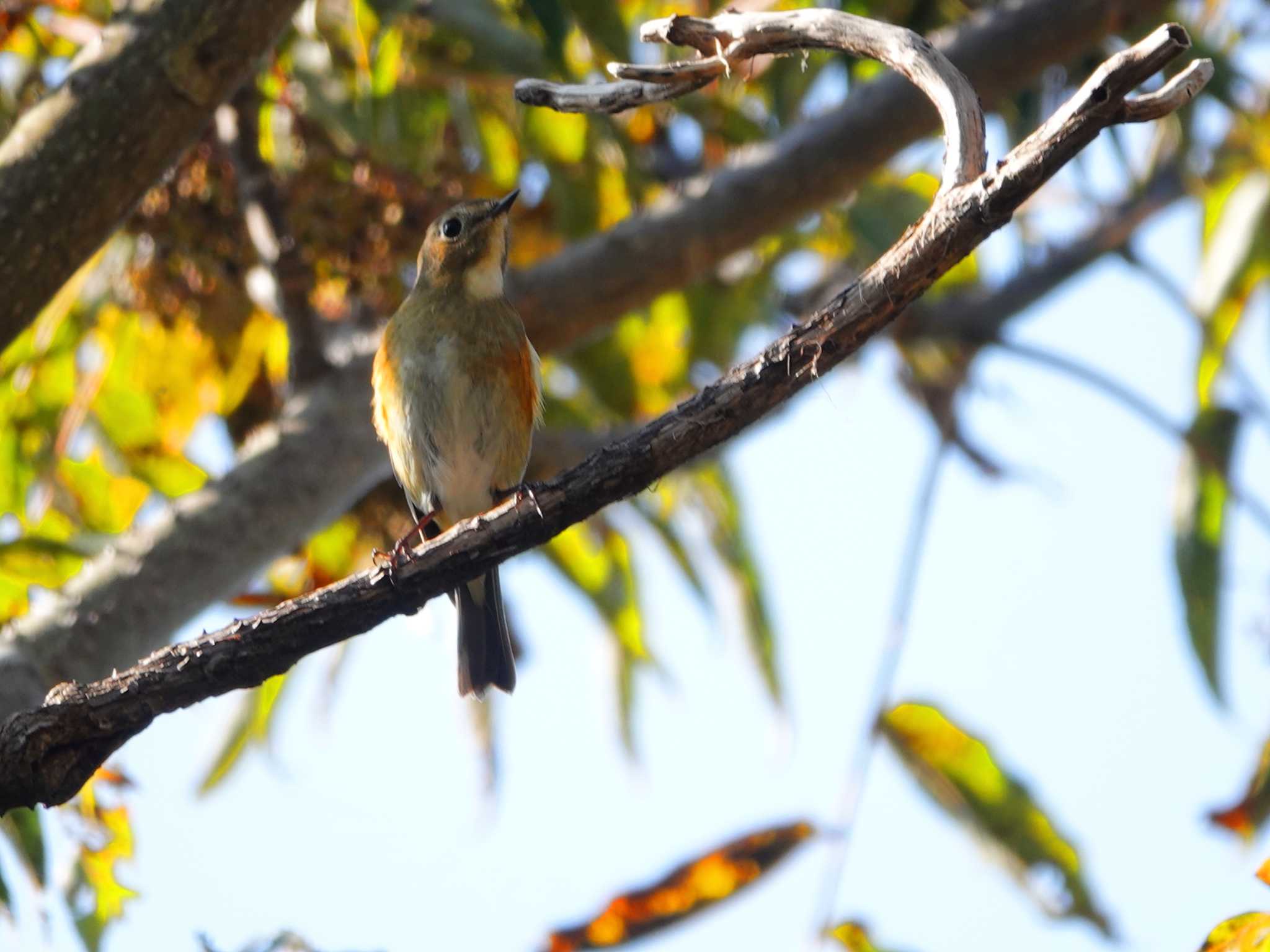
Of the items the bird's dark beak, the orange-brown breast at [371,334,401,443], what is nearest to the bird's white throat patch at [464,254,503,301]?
the bird's dark beak

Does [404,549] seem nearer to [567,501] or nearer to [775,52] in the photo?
[567,501]

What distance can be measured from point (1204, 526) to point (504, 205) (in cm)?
236

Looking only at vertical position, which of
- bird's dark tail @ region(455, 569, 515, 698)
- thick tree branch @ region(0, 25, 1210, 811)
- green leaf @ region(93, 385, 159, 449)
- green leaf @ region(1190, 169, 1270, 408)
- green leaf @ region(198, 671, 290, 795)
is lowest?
thick tree branch @ region(0, 25, 1210, 811)

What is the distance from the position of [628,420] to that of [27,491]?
2073 millimetres

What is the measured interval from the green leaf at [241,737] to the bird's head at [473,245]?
4.77ft

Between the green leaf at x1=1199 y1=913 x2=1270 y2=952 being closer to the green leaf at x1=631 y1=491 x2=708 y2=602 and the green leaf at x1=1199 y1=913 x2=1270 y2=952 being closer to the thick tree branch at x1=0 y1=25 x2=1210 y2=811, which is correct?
the thick tree branch at x1=0 y1=25 x2=1210 y2=811

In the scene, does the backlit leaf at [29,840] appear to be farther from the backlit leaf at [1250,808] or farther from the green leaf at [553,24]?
the backlit leaf at [1250,808]

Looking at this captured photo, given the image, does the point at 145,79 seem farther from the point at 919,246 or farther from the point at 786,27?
the point at 919,246

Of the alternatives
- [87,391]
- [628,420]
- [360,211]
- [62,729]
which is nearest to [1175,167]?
[628,420]

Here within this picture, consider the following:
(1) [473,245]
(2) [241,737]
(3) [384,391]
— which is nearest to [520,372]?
(3) [384,391]

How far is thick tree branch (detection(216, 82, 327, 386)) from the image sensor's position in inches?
178

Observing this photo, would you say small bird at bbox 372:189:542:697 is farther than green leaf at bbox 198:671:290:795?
No

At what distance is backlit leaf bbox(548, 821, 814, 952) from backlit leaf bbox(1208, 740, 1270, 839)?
103 cm

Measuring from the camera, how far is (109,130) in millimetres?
3633
